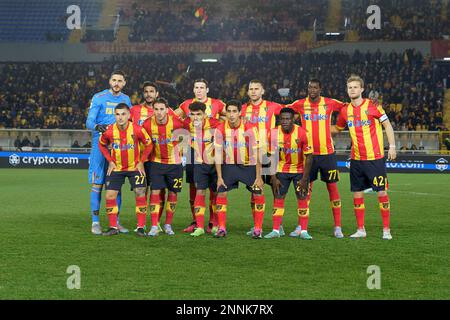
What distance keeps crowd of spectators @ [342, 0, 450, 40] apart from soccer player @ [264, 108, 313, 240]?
27.3m

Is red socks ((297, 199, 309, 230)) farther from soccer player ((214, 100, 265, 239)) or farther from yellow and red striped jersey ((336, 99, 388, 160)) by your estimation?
yellow and red striped jersey ((336, 99, 388, 160))

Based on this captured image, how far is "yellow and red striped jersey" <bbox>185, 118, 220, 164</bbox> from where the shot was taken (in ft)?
32.0

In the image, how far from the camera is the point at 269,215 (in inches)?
496

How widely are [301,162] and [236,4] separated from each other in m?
32.2

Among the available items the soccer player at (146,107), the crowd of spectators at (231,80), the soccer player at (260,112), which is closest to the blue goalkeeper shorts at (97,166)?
the soccer player at (146,107)

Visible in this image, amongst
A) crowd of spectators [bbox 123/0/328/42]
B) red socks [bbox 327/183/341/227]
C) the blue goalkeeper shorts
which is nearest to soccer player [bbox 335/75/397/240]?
red socks [bbox 327/183/341/227]

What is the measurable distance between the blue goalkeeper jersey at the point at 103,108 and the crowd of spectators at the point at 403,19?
27.3 m

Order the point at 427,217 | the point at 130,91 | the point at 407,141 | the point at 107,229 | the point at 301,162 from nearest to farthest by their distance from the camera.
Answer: the point at 301,162
the point at 107,229
the point at 427,217
the point at 407,141
the point at 130,91

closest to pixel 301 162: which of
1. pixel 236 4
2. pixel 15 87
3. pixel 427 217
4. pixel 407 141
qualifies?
pixel 427 217

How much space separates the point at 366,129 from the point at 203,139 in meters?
2.05

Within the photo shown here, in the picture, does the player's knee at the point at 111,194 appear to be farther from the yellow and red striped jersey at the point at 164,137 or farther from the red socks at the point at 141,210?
the yellow and red striped jersey at the point at 164,137

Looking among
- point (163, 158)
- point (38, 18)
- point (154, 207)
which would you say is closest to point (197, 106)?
point (163, 158)
